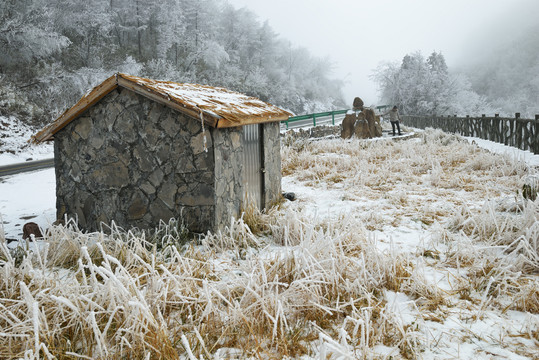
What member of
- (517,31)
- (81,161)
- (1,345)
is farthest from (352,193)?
(517,31)

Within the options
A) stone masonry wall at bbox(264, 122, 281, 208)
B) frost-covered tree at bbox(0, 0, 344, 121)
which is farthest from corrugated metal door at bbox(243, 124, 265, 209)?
frost-covered tree at bbox(0, 0, 344, 121)

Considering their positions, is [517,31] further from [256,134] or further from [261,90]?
[256,134]

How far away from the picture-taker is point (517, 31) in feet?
289

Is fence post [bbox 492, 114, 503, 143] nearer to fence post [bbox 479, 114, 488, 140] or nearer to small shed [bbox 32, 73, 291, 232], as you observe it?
fence post [bbox 479, 114, 488, 140]

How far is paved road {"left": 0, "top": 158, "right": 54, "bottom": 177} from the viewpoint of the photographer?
39.3ft

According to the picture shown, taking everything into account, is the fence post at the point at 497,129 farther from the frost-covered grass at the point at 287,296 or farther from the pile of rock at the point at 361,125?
the frost-covered grass at the point at 287,296

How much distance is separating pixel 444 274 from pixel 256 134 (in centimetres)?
388

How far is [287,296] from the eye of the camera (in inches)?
129

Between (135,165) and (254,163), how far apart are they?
2.07 metres

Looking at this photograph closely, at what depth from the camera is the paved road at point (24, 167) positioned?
12.0m

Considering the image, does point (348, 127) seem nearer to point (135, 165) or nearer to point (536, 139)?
point (536, 139)

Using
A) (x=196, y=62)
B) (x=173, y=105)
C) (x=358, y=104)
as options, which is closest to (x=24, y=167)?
(x=173, y=105)

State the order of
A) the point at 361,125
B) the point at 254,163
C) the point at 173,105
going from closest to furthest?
the point at 173,105 < the point at 254,163 < the point at 361,125

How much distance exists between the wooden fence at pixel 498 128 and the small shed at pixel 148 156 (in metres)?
11.1
